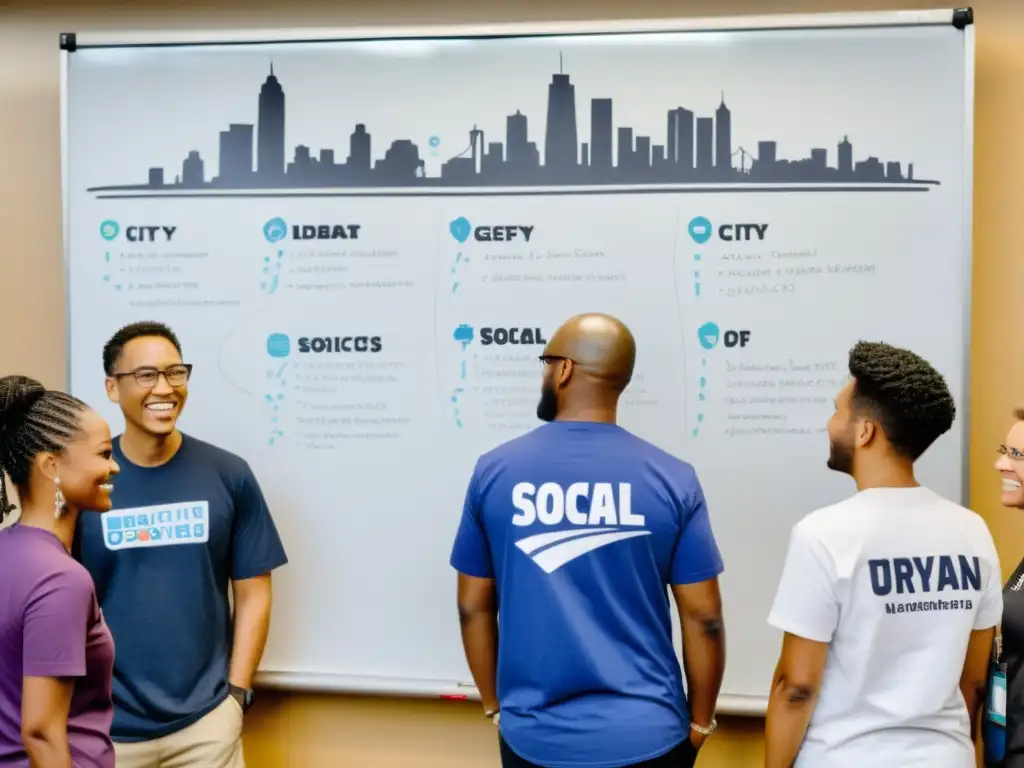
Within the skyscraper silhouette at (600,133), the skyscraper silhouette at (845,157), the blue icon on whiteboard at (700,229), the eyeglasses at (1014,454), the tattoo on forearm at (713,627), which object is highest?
the skyscraper silhouette at (600,133)

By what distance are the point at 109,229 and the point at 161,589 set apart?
1.04 m

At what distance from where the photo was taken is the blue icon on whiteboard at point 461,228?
2.43 m

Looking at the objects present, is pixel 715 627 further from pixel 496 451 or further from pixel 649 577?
pixel 496 451

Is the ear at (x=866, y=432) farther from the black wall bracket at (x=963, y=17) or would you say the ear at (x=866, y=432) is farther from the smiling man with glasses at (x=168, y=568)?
the smiling man with glasses at (x=168, y=568)

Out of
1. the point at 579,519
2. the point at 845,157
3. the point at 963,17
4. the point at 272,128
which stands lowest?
the point at 579,519

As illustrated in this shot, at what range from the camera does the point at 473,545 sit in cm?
184

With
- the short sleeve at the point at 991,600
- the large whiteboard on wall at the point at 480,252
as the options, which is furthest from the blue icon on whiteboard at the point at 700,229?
the short sleeve at the point at 991,600

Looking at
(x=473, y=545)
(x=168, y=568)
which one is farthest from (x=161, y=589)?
(x=473, y=545)

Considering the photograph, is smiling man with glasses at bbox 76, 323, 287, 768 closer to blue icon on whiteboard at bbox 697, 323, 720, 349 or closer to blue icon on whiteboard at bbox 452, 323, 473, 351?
blue icon on whiteboard at bbox 452, 323, 473, 351

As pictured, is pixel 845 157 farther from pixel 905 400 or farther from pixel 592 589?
pixel 592 589

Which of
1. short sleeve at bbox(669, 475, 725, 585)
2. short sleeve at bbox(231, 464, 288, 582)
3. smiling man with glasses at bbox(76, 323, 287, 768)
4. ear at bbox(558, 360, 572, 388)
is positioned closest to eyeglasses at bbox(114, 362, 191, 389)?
smiling man with glasses at bbox(76, 323, 287, 768)

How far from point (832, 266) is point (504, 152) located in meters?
0.86

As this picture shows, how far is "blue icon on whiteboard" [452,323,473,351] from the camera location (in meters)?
2.43

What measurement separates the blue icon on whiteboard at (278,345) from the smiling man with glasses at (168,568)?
30cm
